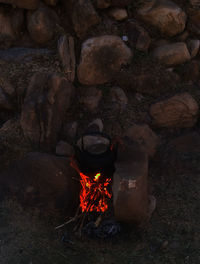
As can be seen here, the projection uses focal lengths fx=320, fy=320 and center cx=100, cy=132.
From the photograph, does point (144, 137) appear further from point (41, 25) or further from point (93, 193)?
point (41, 25)

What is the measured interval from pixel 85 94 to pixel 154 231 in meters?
2.23

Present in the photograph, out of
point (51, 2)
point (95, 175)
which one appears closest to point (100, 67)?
point (51, 2)

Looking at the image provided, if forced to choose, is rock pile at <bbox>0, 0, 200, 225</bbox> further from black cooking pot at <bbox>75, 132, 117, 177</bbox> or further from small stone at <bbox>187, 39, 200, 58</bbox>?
black cooking pot at <bbox>75, 132, 117, 177</bbox>

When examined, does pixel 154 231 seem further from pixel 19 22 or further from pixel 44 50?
pixel 19 22

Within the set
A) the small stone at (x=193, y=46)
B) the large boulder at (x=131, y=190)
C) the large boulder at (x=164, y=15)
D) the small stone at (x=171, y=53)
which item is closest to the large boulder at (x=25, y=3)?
the large boulder at (x=164, y=15)

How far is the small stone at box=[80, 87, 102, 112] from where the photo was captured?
15.8 feet

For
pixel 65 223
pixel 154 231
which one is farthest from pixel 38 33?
pixel 154 231

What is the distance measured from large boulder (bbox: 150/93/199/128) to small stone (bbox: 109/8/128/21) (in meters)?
1.42

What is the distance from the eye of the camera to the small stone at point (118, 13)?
15.9 feet

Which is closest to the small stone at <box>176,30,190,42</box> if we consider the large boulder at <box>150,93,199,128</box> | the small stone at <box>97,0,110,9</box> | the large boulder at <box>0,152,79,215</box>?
the large boulder at <box>150,93,199,128</box>

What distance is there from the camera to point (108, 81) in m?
4.91

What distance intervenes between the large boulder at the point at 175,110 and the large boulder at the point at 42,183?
67.2 inches

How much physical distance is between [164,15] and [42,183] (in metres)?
3.08

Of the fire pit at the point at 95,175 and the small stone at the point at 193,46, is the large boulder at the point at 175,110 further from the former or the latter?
the fire pit at the point at 95,175
